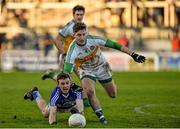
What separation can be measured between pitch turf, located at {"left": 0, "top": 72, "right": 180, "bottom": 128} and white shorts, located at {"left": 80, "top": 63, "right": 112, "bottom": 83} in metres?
0.80

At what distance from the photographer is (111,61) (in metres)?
39.0

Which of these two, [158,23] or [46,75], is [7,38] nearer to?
[158,23]

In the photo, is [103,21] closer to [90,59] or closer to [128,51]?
[90,59]

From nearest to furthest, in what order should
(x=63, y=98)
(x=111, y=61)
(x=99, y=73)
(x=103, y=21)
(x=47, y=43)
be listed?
(x=63, y=98) < (x=99, y=73) < (x=111, y=61) < (x=47, y=43) < (x=103, y=21)

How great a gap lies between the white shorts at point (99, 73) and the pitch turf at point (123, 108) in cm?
80

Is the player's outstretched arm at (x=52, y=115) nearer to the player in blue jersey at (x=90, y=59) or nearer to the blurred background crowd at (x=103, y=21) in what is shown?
the player in blue jersey at (x=90, y=59)

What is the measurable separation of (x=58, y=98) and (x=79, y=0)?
36.7 m

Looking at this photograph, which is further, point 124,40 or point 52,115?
point 124,40

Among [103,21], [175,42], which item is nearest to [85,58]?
[175,42]

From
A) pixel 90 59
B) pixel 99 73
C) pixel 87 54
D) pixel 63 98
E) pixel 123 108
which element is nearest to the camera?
pixel 63 98

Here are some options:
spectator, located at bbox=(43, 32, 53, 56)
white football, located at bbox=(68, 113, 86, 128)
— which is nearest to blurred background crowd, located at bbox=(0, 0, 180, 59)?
spectator, located at bbox=(43, 32, 53, 56)

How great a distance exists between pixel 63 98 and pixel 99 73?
1189 mm

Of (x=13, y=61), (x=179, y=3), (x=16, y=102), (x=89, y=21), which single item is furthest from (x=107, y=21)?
(x=16, y=102)

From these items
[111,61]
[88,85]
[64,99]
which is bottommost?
[111,61]
